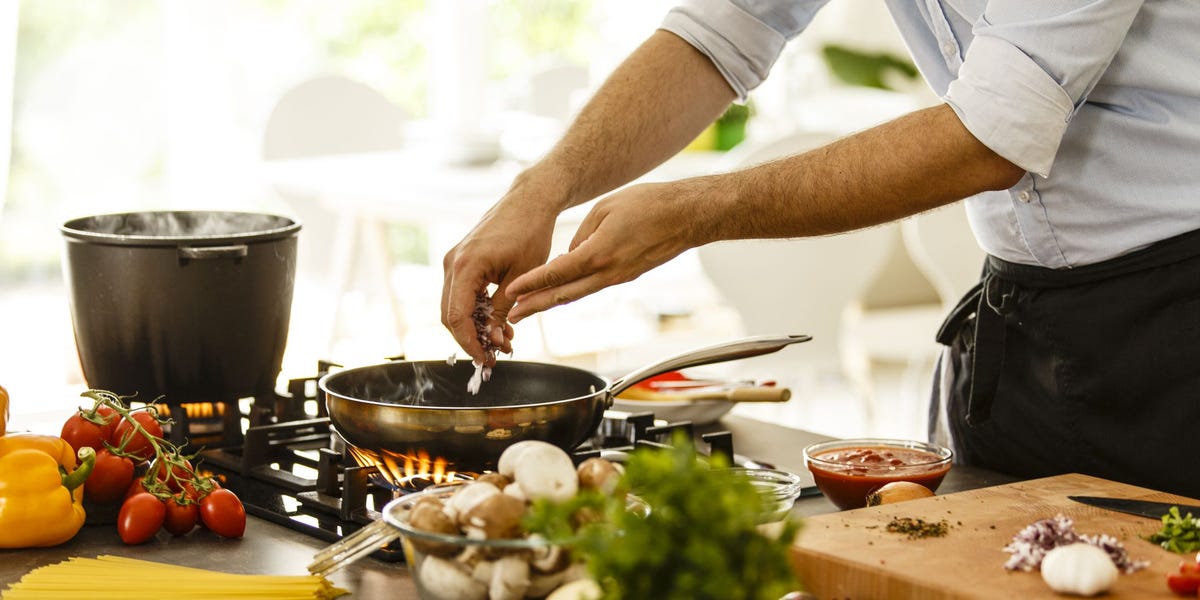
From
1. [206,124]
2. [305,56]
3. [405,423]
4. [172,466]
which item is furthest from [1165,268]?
[305,56]

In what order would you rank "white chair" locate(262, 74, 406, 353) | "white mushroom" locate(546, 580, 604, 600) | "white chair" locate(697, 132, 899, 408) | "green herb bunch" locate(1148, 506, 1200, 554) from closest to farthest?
"white mushroom" locate(546, 580, 604, 600)
"green herb bunch" locate(1148, 506, 1200, 554)
"white chair" locate(697, 132, 899, 408)
"white chair" locate(262, 74, 406, 353)

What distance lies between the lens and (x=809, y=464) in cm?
138

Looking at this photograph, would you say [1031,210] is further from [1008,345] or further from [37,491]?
[37,491]

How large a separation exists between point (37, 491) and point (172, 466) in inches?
4.9

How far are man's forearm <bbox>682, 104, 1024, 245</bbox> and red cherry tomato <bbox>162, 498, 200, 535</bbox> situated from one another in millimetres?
569

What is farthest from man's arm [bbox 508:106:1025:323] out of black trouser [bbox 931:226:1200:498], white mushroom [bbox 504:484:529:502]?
white mushroom [bbox 504:484:529:502]

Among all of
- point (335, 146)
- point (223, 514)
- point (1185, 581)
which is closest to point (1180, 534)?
point (1185, 581)

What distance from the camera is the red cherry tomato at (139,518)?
1.24 metres

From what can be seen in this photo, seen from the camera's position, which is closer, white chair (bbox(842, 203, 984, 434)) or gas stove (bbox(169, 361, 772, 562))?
gas stove (bbox(169, 361, 772, 562))

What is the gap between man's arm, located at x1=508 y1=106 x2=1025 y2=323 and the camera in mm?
1369

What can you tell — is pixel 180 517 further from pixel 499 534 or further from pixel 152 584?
pixel 499 534

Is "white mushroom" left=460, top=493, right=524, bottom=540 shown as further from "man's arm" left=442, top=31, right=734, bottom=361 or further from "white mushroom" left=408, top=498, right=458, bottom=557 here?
"man's arm" left=442, top=31, right=734, bottom=361

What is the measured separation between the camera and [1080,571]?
95 cm

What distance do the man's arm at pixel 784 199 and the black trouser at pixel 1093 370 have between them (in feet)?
0.76
